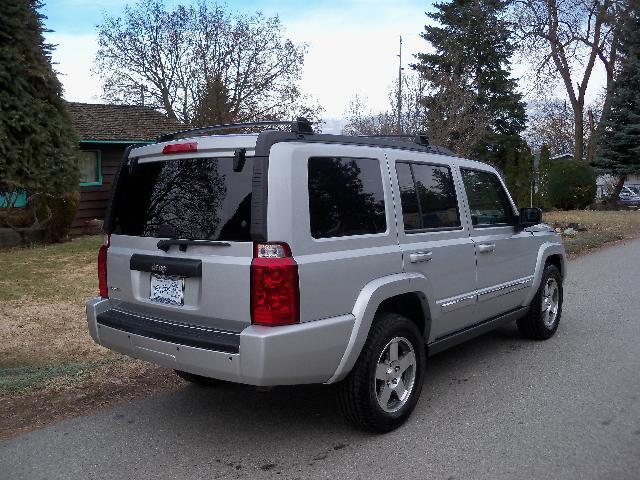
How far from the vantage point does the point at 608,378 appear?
5.02 meters

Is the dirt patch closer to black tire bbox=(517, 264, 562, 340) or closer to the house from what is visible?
black tire bbox=(517, 264, 562, 340)

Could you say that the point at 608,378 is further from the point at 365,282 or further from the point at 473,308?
the point at 365,282

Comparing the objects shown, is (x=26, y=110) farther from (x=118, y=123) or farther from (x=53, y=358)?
(x=118, y=123)

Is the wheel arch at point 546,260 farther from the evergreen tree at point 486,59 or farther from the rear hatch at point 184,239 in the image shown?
the evergreen tree at point 486,59

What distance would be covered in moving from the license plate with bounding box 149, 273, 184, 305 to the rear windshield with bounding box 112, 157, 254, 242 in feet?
0.88

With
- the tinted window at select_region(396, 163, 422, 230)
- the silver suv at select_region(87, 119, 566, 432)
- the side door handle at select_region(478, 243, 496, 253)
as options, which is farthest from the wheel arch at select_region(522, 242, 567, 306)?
the tinted window at select_region(396, 163, 422, 230)

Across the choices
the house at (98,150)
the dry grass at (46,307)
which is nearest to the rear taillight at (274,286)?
the dry grass at (46,307)

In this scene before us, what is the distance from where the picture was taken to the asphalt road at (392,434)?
11.6 ft

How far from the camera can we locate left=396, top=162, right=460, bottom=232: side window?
4.37m

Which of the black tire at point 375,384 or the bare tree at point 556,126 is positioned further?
the bare tree at point 556,126

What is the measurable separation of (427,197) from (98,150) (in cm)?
1621

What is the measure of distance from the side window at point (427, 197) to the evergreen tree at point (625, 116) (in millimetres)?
28748

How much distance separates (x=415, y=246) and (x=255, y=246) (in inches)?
53.5

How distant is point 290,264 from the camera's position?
3.39 meters
